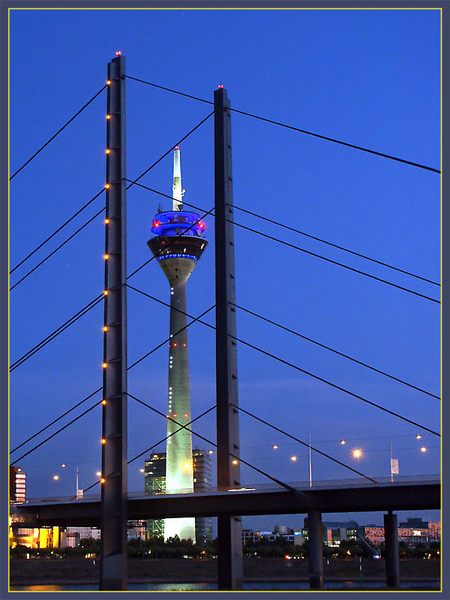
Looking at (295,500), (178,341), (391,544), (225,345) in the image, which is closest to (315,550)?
(295,500)

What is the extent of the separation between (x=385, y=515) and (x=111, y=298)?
18.5m

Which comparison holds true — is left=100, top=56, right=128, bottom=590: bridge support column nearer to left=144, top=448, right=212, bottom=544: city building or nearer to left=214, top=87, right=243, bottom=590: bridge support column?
left=214, top=87, right=243, bottom=590: bridge support column

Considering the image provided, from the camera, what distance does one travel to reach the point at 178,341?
486 feet

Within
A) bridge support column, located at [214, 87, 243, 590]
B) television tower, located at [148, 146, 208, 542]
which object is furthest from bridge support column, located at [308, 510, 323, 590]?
television tower, located at [148, 146, 208, 542]

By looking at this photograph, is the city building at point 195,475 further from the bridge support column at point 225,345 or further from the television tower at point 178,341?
the bridge support column at point 225,345

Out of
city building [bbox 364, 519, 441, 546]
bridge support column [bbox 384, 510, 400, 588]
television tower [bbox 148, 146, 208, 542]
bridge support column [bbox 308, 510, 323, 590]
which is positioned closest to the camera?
bridge support column [bbox 308, 510, 323, 590]

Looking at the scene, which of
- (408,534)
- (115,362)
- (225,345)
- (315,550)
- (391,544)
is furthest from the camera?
(408,534)

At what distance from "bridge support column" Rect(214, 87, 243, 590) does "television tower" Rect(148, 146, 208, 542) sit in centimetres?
8880

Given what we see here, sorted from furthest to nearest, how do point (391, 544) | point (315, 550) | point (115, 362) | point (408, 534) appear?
point (408, 534)
point (391, 544)
point (315, 550)
point (115, 362)

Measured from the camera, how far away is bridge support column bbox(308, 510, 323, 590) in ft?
143

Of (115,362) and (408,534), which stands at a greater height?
(115,362)

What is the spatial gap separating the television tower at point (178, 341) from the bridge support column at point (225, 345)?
291 ft

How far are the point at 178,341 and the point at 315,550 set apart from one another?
104445mm

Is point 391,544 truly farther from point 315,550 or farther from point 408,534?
point 408,534
